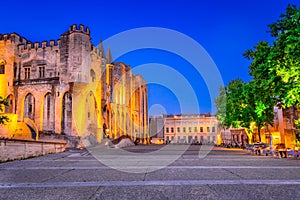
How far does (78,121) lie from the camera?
121ft

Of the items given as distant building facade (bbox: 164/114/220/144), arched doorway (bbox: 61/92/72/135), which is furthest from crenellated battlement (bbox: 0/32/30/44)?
distant building facade (bbox: 164/114/220/144)

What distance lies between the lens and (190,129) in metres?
84.4

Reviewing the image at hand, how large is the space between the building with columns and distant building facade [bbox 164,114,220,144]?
42.6 meters

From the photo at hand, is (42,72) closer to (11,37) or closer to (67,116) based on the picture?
(11,37)

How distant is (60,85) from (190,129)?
2183 inches

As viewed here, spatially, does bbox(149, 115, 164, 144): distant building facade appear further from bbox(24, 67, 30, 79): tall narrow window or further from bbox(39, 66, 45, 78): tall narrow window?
bbox(24, 67, 30, 79): tall narrow window

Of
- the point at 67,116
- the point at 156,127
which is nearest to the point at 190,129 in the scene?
the point at 156,127

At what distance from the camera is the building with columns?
36406 millimetres

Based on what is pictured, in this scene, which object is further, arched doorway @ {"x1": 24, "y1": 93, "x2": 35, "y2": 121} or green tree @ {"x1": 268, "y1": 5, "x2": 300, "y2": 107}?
arched doorway @ {"x1": 24, "y1": 93, "x2": 35, "y2": 121}

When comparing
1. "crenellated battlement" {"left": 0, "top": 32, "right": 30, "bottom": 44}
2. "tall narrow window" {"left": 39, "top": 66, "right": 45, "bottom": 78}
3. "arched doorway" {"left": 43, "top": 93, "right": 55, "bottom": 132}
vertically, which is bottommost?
"arched doorway" {"left": 43, "top": 93, "right": 55, "bottom": 132}

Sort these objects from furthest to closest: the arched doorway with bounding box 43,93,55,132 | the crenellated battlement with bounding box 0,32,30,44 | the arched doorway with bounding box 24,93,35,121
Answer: the crenellated battlement with bounding box 0,32,30,44, the arched doorway with bounding box 24,93,35,121, the arched doorway with bounding box 43,93,55,132

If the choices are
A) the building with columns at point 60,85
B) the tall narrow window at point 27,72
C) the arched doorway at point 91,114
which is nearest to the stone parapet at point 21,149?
the building with columns at point 60,85

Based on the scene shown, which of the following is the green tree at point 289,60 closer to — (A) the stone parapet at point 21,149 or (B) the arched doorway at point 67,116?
(A) the stone parapet at point 21,149

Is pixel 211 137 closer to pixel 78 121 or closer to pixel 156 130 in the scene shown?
pixel 156 130
